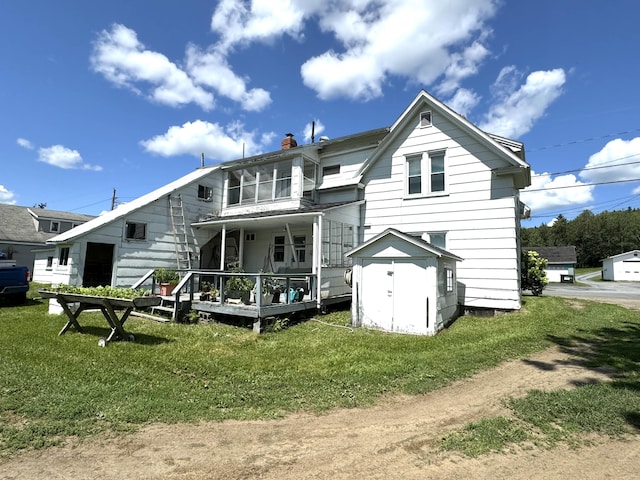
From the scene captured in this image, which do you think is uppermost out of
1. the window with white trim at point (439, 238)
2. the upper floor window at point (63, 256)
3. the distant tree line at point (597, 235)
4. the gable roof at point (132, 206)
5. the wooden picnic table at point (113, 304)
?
the distant tree line at point (597, 235)

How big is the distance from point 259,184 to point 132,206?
5819 mm

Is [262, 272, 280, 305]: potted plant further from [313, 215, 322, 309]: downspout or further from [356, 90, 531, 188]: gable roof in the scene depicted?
[356, 90, 531, 188]: gable roof

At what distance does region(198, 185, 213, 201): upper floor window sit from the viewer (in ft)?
59.5

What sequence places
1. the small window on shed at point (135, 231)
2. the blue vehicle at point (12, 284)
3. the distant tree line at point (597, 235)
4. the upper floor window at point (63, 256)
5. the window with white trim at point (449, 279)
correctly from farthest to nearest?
the distant tree line at point (597, 235)
the small window on shed at point (135, 231)
the upper floor window at point (63, 256)
the blue vehicle at point (12, 284)
the window with white trim at point (449, 279)

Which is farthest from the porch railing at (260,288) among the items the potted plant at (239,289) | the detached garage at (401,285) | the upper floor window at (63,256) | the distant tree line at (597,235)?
the distant tree line at (597,235)

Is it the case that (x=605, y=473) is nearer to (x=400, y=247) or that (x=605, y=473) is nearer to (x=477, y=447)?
(x=477, y=447)

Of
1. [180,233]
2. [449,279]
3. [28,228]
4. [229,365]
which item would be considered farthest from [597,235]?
[28,228]

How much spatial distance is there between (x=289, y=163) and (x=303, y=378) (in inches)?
476

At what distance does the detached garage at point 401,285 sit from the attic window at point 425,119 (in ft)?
18.8

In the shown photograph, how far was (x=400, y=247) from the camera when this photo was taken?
1020 cm

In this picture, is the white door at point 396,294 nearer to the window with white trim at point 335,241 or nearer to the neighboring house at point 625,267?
the window with white trim at point 335,241

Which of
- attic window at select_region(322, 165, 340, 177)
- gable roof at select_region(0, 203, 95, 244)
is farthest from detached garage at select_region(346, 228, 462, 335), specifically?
gable roof at select_region(0, 203, 95, 244)

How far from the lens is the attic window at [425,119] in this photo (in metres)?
13.7

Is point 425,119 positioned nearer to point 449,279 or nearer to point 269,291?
point 449,279
